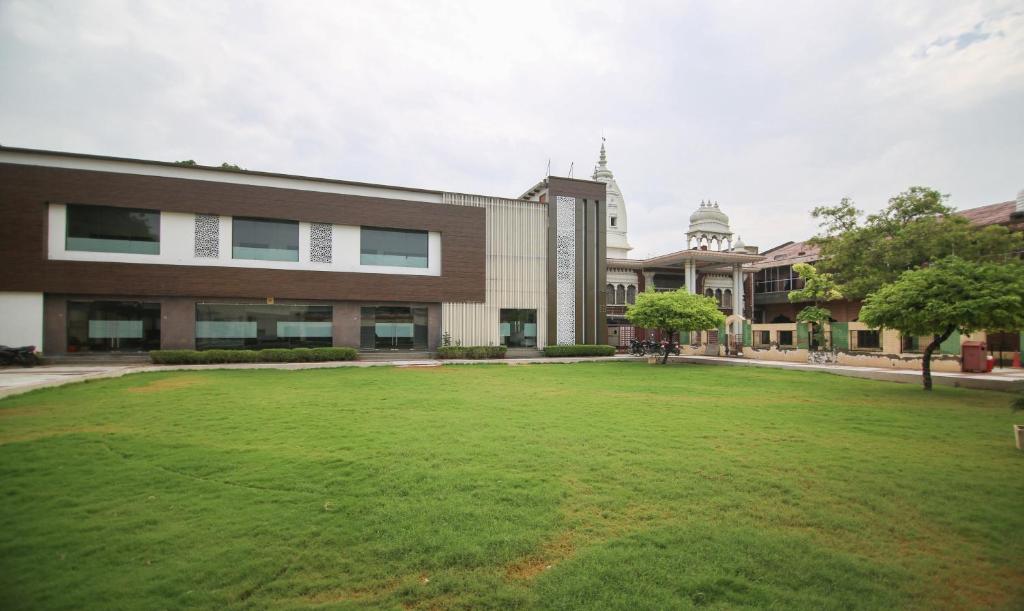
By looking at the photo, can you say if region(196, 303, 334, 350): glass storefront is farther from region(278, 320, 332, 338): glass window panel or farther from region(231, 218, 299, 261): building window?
region(231, 218, 299, 261): building window

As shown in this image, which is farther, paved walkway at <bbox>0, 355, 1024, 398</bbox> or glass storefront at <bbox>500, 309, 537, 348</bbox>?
glass storefront at <bbox>500, 309, 537, 348</bbox>

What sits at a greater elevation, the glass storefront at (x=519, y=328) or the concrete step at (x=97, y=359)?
the glass storefront at (x=519, y=328)

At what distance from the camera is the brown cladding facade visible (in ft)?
71.7

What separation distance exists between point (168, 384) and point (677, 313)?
841 inches

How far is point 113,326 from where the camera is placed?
2308cm

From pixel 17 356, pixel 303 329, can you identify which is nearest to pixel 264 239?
pixel 303 329

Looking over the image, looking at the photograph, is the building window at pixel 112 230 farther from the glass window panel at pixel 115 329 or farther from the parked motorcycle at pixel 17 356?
the parked motorcycle at pixel 17 356

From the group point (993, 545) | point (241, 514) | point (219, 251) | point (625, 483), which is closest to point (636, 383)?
point (625, 483)

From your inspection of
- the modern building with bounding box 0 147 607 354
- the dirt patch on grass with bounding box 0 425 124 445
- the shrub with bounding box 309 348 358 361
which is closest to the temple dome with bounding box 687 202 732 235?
the modern building with bounding box 0 147 607 354

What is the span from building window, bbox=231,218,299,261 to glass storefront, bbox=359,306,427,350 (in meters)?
4.94

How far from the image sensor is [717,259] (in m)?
41.3

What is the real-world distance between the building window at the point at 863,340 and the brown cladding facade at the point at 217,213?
22769 millimetres

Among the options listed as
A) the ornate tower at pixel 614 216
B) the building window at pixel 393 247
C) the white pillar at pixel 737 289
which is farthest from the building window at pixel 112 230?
the white pillar at pixel 737 289

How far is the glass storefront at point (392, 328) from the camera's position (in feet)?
89.6
